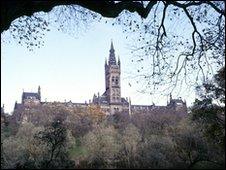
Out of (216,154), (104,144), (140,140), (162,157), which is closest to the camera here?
(216,154)

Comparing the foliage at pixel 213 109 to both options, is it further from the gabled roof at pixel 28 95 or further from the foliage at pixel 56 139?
the gabled roof at pixel 28 95

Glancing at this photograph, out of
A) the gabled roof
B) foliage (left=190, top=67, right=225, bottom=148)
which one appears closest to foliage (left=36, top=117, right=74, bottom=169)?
foliage (left=190, top=67, right=225, bottom=148)

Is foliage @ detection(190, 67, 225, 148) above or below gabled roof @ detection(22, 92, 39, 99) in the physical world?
below

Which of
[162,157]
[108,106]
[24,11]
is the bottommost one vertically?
[162,157]

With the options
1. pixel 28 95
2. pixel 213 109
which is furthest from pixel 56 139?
pixel 28 95

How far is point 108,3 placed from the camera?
9734mm

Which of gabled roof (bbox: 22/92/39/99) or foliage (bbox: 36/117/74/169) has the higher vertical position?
gabled roof (bbox: 22/92/39/99)

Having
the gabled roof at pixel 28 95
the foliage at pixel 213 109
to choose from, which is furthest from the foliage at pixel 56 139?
the gabled roof at pixel 28 95

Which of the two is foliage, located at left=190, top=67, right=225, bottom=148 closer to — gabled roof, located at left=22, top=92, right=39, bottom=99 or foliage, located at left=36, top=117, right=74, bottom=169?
foliage, located at left=36, top=117, right=74, bottom=169

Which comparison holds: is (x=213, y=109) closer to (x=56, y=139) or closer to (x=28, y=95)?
(x=56, y=139)

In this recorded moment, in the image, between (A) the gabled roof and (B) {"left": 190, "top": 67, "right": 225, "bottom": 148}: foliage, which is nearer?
(B) {"left": 190, "top": 67, "right": 225, "bottom": 148}: foliage

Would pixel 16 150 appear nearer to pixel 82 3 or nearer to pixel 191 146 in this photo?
pixel 191 146

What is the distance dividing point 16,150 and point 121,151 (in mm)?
17083

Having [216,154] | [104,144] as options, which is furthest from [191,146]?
[104,144]
